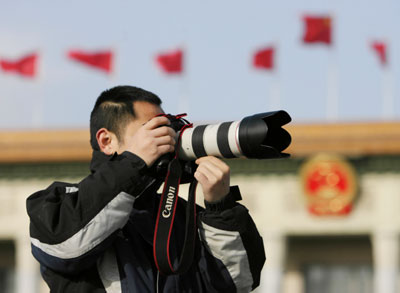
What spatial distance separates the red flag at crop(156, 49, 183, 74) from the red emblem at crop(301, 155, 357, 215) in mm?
4531

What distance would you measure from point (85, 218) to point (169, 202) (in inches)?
11.6

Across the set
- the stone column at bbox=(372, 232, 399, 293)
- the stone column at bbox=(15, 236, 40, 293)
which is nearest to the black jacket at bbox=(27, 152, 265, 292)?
the stone column at bbox=(372, 232, 399, 293)

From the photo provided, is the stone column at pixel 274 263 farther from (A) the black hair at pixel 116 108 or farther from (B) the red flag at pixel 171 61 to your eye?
(A) the black hair at pixel 116 108

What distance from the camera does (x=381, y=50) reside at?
20906 millimetres

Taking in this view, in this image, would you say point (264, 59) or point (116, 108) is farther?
point (264, 59)

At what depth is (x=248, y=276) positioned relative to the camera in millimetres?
2922

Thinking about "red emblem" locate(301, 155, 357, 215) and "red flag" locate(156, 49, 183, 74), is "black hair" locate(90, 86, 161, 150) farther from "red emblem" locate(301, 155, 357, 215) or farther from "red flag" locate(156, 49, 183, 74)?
"red flag" locate(156, 49, 183, 74)

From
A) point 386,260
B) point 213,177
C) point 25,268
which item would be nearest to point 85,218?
point 213,177

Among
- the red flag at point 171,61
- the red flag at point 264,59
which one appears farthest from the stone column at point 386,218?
the red flag at point 171,61

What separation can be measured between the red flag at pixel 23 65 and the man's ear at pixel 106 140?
62.2ft

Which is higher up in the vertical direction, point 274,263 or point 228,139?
point 228,139

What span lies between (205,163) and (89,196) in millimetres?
365

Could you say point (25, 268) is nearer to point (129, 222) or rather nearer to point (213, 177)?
point (129, 222)

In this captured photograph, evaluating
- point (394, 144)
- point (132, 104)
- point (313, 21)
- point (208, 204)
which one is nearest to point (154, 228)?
point (208, 204)
